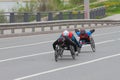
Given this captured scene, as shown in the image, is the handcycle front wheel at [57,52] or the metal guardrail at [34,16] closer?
the handcycle front wheel at [57,52]

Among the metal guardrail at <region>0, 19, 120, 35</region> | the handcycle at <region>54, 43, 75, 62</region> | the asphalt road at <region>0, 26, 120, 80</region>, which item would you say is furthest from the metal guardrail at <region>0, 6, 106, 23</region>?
the handcycle at <region>54, 43, 75, 62</region>

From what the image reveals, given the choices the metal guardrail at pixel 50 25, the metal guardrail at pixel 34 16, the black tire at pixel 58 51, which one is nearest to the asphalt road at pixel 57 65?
the black tire at pixel 58 51

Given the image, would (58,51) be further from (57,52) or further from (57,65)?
(57,65)

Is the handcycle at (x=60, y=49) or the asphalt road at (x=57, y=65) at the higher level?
the handcycle at (x=60, y=49)

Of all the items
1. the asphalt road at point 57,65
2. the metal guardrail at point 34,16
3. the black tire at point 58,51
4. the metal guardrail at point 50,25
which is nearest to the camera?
the asphalt road at point 57,65

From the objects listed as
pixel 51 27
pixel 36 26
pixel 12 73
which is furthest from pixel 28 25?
pixel 12 73

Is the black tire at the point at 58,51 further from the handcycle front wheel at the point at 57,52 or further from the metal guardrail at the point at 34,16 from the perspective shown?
the metal guardrail at the point at 34,16

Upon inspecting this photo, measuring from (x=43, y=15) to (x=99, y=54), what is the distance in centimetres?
2119

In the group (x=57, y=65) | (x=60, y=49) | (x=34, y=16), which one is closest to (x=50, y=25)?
(x=34, y=16)

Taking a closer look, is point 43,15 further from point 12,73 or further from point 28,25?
point 12,73

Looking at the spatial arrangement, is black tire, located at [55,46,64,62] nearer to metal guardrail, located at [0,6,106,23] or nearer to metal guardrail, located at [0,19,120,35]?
metal guardrail, located at [0,19,120,35]

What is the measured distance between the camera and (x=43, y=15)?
40188 millimetres

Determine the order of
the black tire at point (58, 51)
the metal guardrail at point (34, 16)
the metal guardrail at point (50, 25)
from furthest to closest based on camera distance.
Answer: the metal guardrail at point (34, 16), the metal guardrail at point (50, 25), the black tire at point (58, 51)

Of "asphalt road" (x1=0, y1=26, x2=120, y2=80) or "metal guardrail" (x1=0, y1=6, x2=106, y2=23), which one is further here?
"metal guardrail" (x1=0, y1=6, x2=106, y2=23)
